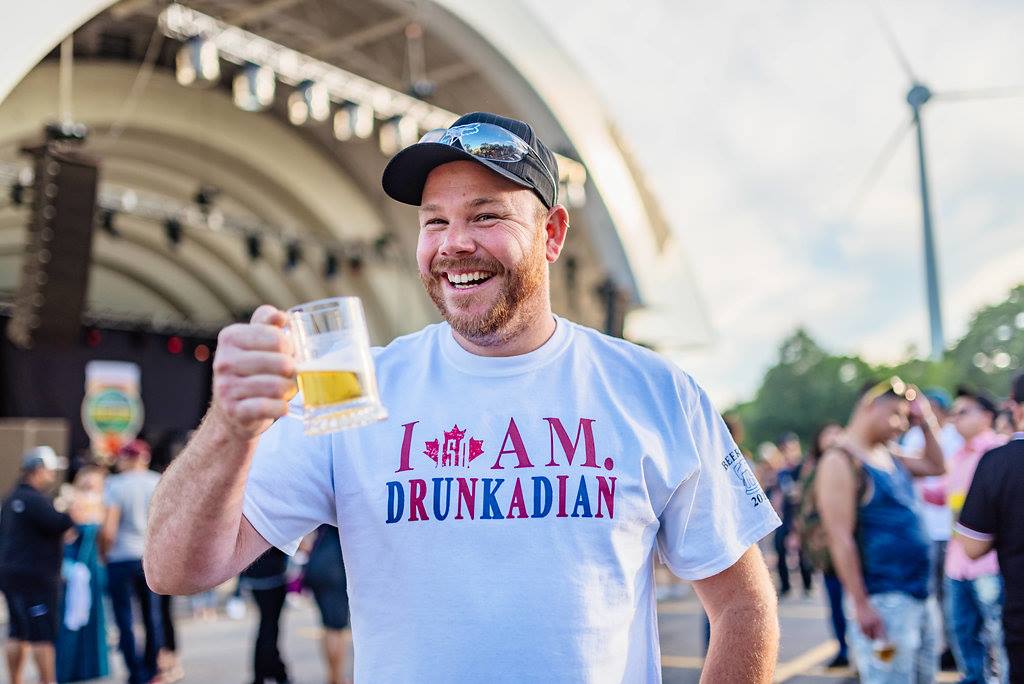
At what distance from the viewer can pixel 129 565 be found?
7176 millimetres

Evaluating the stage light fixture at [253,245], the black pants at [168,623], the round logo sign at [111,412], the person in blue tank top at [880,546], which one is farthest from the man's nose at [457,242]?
the round logo sign at [111,412]

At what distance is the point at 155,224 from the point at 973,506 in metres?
20.9

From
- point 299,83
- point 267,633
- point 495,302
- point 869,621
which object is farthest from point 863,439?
point 299,83

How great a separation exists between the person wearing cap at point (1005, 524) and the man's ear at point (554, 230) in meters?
2.40

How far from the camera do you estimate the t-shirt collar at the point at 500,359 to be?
1772 mm

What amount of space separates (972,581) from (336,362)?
4.57m

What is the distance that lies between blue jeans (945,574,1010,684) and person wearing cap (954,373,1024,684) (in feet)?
4.60

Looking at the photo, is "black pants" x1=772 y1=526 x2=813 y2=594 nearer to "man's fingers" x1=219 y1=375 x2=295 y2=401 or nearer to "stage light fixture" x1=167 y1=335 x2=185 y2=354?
"man's fingers" x1=219 y1=375 x2=295 y2=401

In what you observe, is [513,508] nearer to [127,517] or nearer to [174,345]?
[127,517]

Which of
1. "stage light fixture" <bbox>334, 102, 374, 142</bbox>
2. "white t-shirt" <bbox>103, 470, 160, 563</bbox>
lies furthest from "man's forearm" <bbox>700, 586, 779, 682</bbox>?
"stage light fixture" <bbox>334, 102, 374, 142</bbox>

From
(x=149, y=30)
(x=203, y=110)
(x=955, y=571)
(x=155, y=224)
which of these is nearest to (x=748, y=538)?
(x=955, y=571)

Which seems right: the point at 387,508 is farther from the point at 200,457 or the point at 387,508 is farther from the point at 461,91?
the point at 461,91

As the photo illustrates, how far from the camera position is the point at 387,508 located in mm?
1651

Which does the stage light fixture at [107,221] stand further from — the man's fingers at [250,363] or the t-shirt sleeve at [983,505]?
the man's fingers at [250,363]
